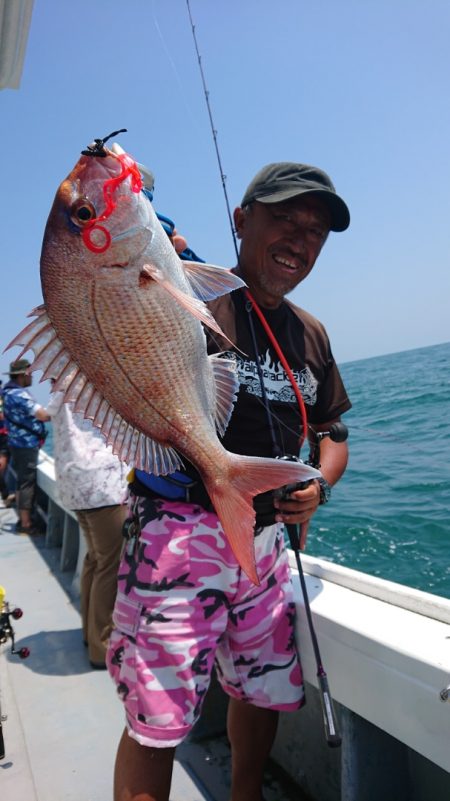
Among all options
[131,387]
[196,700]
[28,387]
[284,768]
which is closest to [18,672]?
[284,768]

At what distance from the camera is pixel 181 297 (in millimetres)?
1298

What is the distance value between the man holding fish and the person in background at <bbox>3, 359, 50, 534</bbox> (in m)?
5.29

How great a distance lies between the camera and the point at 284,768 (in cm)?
246

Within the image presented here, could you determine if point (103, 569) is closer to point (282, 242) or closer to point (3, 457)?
point (282, 242)

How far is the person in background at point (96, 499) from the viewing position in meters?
3.37

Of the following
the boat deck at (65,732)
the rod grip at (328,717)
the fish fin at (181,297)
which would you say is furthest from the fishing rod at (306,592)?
the boat deck at (65,732)

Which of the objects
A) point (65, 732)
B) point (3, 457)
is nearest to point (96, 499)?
point (65, 732)

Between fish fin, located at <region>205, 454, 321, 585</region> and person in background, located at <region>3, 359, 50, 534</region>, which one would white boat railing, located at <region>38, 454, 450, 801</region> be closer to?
fish fin, located at <region>205, 454, 321, 585</region>

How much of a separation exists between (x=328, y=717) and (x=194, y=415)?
1066 millimetres

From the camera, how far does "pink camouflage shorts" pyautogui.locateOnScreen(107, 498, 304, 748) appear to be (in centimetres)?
168

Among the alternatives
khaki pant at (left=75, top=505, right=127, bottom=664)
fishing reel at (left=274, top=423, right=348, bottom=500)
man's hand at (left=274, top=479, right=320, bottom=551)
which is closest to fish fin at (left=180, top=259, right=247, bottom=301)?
fishing reel at (left=274, top=423, right=348, bottom=500)

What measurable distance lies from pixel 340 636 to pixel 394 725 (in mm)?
300

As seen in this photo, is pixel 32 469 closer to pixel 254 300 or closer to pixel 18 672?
pixel 18 672

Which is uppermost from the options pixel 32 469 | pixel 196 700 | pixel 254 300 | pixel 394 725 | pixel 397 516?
pixel 254 300
